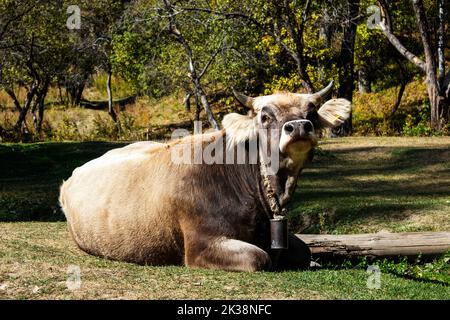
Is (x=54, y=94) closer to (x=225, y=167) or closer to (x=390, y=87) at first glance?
(x=390, y=87)

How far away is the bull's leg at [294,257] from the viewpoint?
31.2ft

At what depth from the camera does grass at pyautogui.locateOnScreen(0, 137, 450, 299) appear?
7434 millimetres

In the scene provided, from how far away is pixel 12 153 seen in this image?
942 inches

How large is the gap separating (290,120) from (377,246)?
289 centimetres

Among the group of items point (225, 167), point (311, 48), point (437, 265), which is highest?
point (311, 48)

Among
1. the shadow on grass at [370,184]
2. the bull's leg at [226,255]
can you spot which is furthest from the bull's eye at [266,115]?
the shadow on grass at [370,184]

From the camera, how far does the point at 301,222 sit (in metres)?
13.6

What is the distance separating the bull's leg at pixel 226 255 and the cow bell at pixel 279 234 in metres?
0.18

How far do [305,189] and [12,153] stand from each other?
10.8 metres

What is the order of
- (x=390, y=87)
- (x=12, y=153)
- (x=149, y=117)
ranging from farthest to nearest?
(x=149, y=117), (x=390, y=87), (x=12, y=153)
